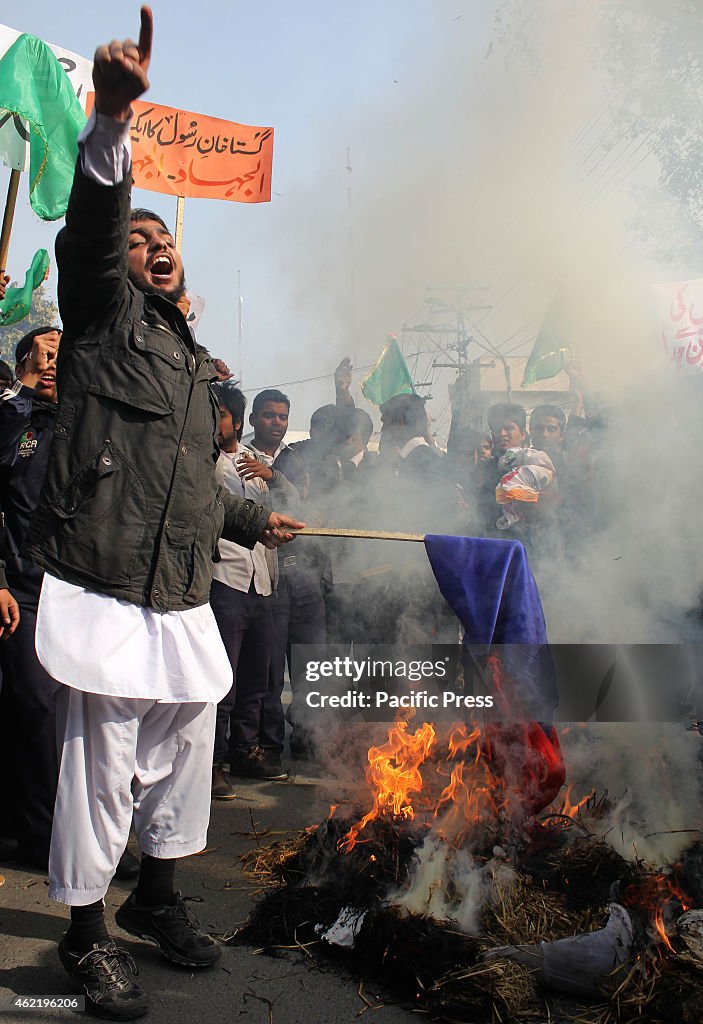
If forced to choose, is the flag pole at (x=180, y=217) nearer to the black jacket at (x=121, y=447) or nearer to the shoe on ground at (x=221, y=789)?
the shoe on ground at (x=221, y=789)

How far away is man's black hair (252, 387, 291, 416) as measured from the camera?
5.69m

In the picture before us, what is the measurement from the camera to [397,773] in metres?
3.48

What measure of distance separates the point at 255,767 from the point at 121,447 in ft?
9.30

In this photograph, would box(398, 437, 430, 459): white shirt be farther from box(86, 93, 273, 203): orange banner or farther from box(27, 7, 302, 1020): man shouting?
box(27, 7, 302, 1020): man shouting

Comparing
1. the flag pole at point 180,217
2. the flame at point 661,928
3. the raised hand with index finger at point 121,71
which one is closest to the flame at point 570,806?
the flame at point 661,928

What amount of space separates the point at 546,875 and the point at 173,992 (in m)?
1.26

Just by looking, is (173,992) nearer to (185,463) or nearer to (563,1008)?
(563,1008)

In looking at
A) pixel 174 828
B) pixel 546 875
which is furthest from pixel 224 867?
pixel 546 875

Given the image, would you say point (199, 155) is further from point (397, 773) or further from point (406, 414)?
point (397, 773)

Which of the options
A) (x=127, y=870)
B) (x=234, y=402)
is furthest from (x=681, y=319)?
(x=127, y=870)

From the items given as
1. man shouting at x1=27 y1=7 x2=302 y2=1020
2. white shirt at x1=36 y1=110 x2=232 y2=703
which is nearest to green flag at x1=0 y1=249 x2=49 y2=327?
man shouting at x1=27 y1=7 x2=302 y2=1020

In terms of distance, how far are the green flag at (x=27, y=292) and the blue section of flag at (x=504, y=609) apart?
12.2 ft

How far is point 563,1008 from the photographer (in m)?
2.39

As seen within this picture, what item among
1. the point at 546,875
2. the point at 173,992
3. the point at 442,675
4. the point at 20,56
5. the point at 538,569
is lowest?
→ the point at 173,992
